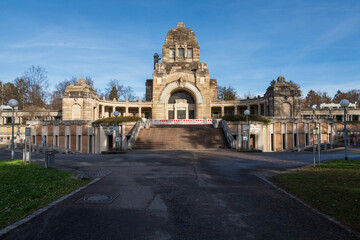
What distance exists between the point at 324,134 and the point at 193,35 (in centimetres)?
3402

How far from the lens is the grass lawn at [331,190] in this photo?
5.52m

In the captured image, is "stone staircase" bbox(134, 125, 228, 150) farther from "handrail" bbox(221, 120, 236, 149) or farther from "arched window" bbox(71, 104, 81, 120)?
"arched window" bbox(71, 104, 81, 120)

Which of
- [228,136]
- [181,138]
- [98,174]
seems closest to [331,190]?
[98,174]

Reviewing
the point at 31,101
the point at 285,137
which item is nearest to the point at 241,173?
the point at 285,137

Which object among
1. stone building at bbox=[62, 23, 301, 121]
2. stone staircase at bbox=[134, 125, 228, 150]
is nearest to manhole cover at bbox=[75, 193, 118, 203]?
stone staircase at bbox=[134, 125, 228, 150]

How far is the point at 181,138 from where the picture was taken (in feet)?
86.8

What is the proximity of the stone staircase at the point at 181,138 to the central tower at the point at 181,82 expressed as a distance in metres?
18.6

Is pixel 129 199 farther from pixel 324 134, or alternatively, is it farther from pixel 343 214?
pixel 324 134

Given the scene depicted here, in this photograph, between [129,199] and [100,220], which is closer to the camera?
[100,220]

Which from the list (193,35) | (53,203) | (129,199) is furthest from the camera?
(193,35)

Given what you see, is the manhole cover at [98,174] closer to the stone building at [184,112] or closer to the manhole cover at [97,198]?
the manhole cover at [97,198]

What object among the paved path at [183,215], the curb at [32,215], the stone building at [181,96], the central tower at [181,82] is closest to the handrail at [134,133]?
the paved path at [183,215]

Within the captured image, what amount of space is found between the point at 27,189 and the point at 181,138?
19484mm

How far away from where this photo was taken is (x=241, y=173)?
10844 millimetres
